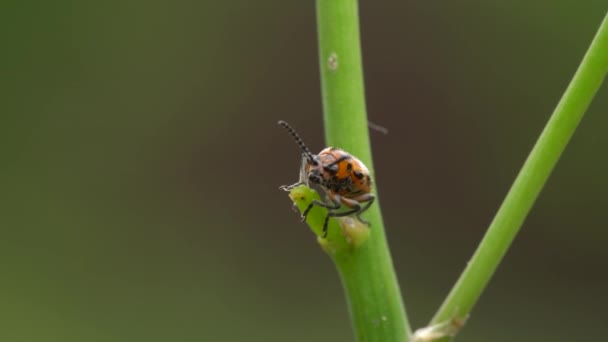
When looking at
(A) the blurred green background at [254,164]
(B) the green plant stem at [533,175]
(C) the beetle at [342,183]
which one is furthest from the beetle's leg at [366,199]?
(A) the blurred green background at [254,164]

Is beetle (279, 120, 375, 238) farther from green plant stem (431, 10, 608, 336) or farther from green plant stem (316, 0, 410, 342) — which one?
green plant stem (431, 10, 608, 336)

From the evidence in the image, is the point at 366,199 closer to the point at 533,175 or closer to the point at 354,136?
the point at 354,136

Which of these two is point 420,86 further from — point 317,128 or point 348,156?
point 348,156

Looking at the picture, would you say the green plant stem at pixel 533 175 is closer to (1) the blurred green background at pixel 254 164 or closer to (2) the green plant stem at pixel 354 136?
(2) the green plant stem at pixel 354 136

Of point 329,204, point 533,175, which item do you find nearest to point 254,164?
point 329,204

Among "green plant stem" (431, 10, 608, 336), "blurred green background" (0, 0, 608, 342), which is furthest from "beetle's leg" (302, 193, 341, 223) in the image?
"blurred green background" (0, 0, 608, 342)

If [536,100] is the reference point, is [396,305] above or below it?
above

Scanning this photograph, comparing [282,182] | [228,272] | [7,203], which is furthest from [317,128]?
[7,203]
